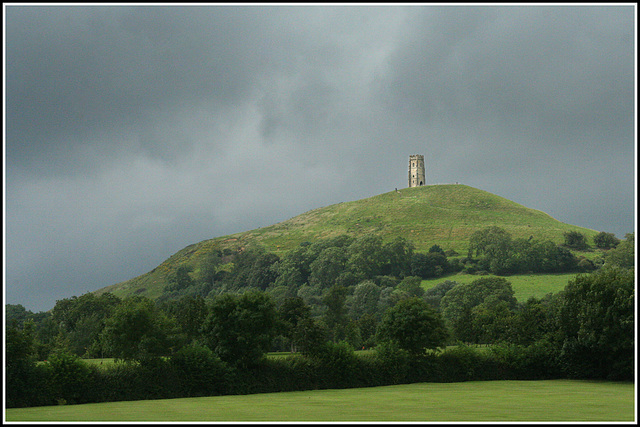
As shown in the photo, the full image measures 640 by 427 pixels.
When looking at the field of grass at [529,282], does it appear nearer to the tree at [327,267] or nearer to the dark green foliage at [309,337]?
the tree at [327,267]

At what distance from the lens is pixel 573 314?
54.0 metres

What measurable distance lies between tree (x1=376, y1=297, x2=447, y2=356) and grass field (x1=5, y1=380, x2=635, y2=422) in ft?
24.3

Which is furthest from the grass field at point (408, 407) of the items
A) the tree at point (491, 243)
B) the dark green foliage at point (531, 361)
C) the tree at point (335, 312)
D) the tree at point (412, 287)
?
the tree at point (491, 243)

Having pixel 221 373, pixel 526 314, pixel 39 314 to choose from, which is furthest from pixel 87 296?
pixel 526 314

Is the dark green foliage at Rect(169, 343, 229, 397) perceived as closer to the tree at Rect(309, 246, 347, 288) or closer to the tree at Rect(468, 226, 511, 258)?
the tree at Rect(309, 246, 347, 288)

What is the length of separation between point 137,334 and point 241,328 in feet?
29.2

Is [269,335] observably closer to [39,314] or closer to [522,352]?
[522,352]

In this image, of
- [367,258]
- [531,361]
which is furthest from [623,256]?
[531,361]

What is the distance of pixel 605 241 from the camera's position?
177m

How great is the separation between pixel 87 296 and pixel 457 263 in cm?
10147

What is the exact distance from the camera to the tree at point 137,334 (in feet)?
156

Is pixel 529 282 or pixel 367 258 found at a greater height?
pixel 367 258

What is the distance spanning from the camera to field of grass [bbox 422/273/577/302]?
13800 cm

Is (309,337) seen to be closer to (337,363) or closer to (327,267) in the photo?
(337,363)
